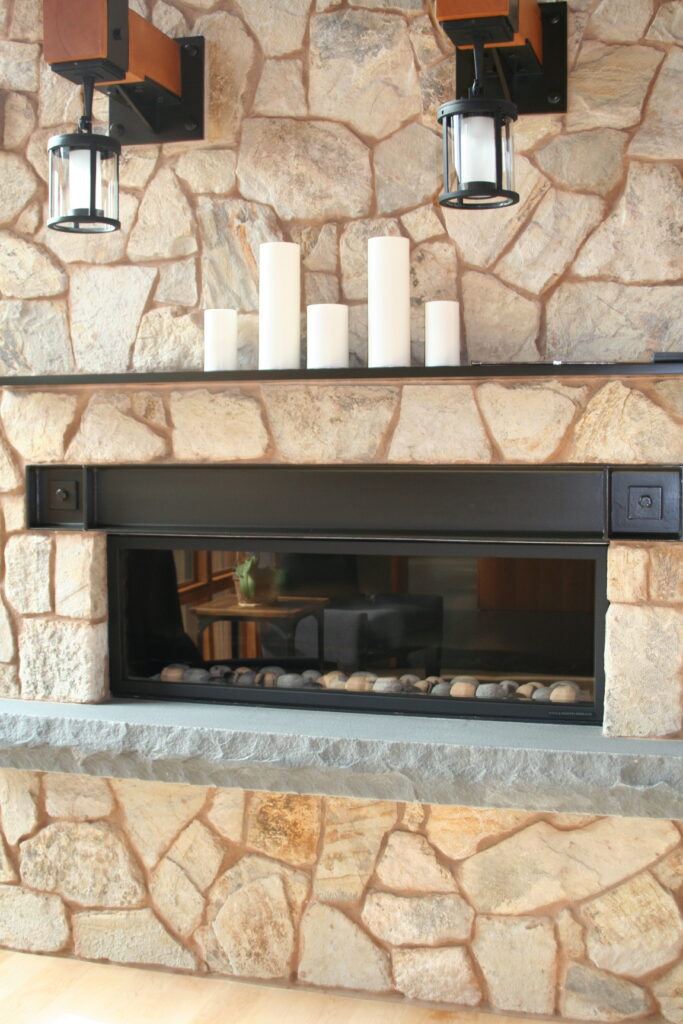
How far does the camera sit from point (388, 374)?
235 cm

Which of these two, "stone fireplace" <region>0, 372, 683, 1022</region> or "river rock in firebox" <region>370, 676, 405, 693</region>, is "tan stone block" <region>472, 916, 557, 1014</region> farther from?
"river rock in firebox" <region>370, 676, 405, 693</region>

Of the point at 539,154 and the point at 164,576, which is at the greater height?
the point at 539,154

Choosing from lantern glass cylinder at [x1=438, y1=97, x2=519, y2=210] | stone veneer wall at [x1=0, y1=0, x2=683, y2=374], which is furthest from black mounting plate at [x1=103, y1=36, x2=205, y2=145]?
lantern glass cylinder at [x1=438, y1=97, x2=519, y2=210]

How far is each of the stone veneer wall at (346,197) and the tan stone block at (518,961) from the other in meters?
1.29

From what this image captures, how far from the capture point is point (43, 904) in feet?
9.00

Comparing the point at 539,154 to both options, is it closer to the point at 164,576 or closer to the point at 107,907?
the point at 164,576

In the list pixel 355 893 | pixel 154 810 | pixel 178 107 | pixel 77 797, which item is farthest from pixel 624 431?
pixel 77 797

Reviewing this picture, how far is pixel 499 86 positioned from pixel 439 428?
0.79 meters

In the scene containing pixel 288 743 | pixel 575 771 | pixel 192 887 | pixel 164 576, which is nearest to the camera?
pixel 575 771

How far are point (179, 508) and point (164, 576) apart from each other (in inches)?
8.9

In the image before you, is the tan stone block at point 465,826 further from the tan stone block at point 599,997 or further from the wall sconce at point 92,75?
the wall sconce at point 92,75

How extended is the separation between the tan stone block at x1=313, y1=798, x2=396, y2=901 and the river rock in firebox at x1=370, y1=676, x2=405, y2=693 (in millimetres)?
272

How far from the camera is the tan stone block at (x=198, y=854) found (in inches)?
103

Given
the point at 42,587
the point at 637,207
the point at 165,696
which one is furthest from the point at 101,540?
the point at 637,207
